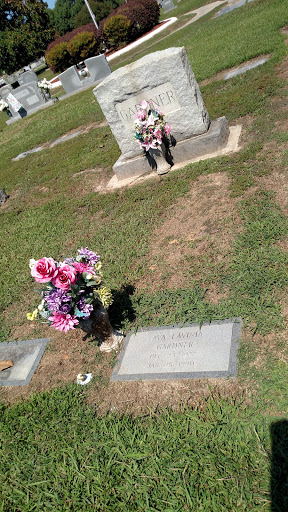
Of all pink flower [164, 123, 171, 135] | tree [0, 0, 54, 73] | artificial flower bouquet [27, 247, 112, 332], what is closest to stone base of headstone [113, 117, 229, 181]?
pink flower [164, 123, 171, 135]

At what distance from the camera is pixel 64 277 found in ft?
9.28

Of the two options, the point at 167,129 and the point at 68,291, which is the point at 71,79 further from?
the point at 68,291

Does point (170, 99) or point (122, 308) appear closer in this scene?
point (122, 308)

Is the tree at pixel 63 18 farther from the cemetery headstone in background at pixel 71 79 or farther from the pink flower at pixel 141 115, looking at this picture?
the pink flower at pixel 141 115

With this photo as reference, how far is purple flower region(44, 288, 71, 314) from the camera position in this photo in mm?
2863

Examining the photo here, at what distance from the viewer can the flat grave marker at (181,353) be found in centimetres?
288

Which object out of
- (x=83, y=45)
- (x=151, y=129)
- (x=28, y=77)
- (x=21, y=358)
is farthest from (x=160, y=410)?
(x=83, y=45)

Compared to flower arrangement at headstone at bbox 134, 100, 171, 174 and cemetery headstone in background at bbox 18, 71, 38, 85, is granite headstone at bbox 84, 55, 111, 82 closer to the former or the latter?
cemetery headstone in background at bbox 18, 71, 38, 85

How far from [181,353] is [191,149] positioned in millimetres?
3852

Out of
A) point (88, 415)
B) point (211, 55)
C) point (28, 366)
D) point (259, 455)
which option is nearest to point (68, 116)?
point (211, 55)

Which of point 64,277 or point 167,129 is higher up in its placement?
point 64,277

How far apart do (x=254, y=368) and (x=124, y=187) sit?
4.34m

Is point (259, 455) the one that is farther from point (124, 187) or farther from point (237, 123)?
point (237, 123)

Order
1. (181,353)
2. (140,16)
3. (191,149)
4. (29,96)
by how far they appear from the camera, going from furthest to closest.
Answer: (140,16) < (29,96) < (191,149) < (181,353)
